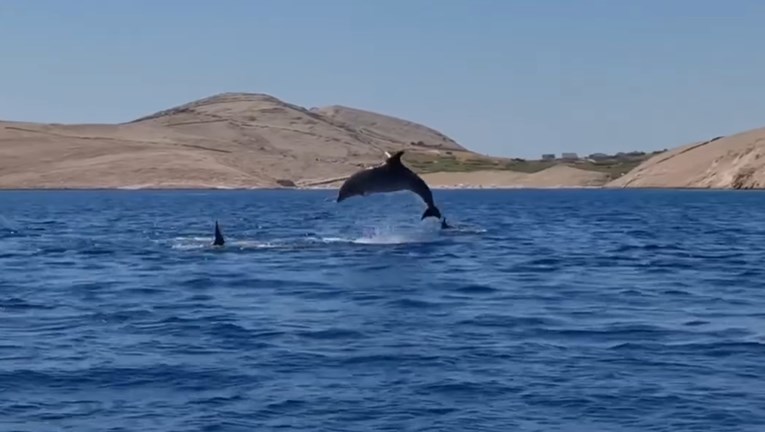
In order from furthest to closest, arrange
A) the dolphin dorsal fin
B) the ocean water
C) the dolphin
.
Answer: the dolphin dorsal fin → the dolphin → the ocean water

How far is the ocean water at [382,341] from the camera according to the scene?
17172mm

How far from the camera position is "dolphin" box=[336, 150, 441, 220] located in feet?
142

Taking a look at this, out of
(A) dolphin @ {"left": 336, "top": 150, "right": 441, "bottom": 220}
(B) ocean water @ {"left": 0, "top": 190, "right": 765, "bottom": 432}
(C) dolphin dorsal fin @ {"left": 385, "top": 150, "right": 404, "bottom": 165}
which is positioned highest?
(C) dolphin dorsal fin @ {"left": 385, "top": 150, "right": 404, "bottom": 165}

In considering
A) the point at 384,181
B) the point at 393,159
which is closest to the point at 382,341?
the point at 384,181

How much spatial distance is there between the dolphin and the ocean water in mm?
2177

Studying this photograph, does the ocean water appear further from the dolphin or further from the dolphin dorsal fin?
the dolphin dorsal fin

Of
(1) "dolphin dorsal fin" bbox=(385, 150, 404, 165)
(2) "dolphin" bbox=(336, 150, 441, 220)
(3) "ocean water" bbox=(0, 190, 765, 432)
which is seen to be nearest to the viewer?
(3) "ocean water" bbox=(0, 190, 765, 432)

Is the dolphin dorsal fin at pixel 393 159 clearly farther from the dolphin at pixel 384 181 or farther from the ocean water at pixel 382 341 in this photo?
the ocean water at pixel 382 341

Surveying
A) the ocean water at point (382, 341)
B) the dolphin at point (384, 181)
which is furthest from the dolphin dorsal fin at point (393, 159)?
the ocean water at point (382, 341)

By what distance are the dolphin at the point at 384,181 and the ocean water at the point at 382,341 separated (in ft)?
7.14

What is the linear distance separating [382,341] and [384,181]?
21.9 meters

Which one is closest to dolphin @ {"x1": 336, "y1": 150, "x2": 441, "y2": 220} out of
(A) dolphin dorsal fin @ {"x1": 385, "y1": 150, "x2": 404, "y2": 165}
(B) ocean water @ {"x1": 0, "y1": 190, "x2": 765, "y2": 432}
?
(A) dolphin dorsal fin @ {"x1": 385, "y1": 150, "x2": 404, "y2": 165}

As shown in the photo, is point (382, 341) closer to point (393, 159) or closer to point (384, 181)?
point (384, 181)

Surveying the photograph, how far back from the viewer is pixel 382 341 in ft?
74.5
